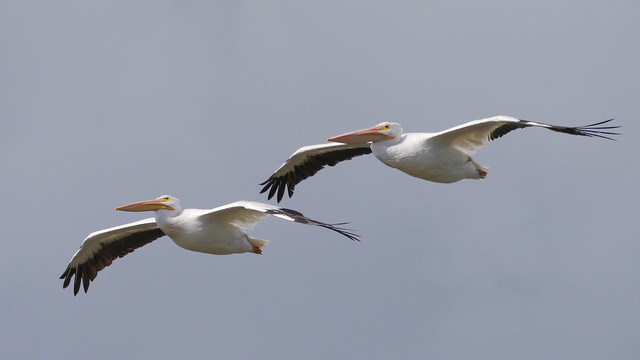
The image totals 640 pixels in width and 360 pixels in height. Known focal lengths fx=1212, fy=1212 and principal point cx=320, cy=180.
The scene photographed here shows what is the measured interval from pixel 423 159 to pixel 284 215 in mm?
1858

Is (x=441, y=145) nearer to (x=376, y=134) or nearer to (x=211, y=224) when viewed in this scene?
(x=376, y=134)

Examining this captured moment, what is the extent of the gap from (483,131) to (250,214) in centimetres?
291

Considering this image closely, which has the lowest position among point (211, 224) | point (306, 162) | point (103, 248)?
point (103, 248)

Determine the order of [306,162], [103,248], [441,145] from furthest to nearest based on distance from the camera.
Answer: [306,162] → [103,248] → [441,145]

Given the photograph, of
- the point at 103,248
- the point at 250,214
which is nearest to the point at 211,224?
the point at 250,214

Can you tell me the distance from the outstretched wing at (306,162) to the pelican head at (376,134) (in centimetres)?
113

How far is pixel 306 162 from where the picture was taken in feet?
55.3

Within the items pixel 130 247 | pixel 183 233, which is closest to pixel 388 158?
pixel 183 233

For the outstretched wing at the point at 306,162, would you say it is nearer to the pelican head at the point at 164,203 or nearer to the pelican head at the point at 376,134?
the pelican head at the point at 376,134

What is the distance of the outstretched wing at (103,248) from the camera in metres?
16.0

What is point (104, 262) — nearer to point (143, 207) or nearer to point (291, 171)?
point (143, 207)

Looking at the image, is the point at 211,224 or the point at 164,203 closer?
the point at 211,224

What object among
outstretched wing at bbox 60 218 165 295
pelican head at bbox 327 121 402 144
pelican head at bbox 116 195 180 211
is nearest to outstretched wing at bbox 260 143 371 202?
pelican head at bbox 327 121 402 144

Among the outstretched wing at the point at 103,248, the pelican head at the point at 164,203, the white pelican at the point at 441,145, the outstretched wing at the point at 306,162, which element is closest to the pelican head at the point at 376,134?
the white pelican at the point at 441,145
